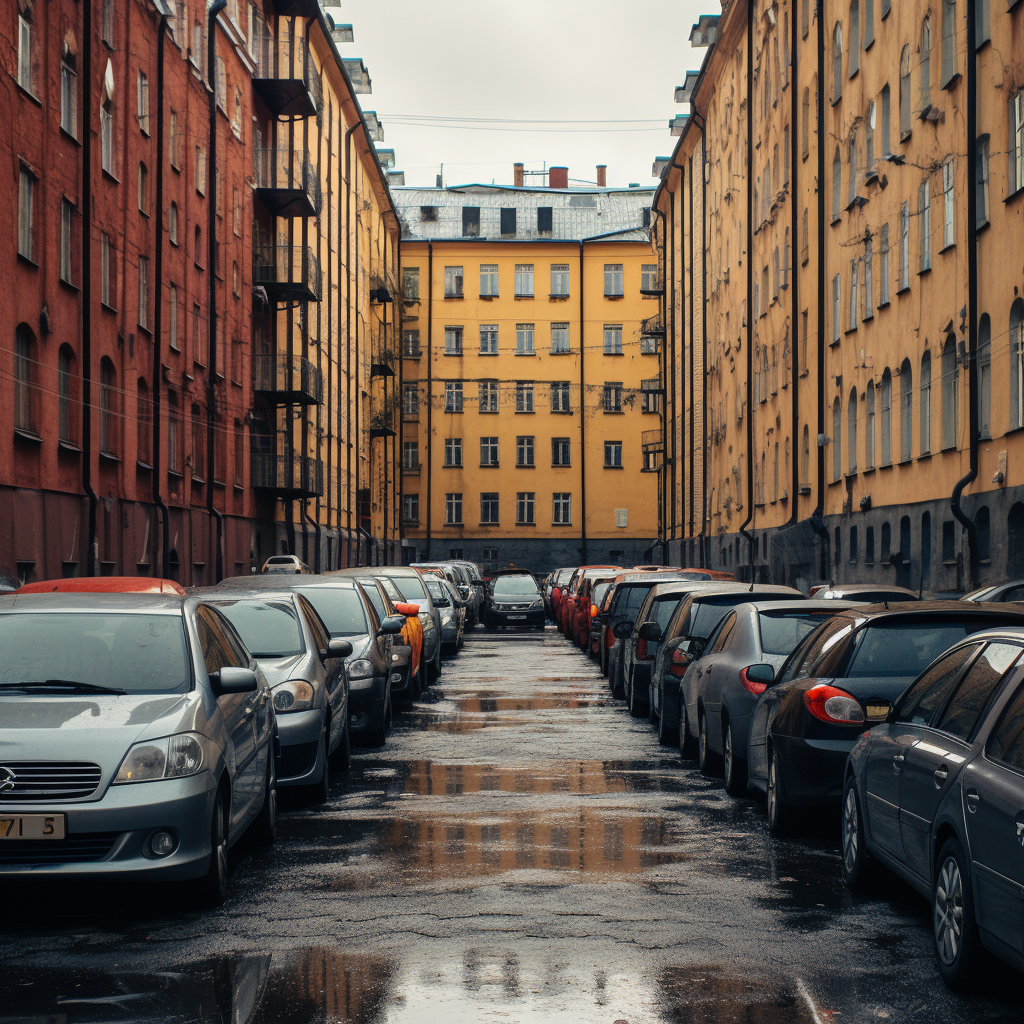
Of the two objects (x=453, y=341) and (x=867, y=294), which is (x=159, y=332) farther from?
(x=453, y=341)

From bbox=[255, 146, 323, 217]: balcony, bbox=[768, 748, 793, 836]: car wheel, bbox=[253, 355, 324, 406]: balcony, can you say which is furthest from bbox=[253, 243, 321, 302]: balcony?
bbox=[768, 748, 793, 836]: car wheel

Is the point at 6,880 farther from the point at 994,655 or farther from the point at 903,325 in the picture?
the point at 903,325

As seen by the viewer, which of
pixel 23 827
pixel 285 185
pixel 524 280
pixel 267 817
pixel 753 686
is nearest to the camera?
pixel 23 827

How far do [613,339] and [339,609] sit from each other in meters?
63.1

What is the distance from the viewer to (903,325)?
92.4 ft

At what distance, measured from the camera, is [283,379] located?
4328 cm

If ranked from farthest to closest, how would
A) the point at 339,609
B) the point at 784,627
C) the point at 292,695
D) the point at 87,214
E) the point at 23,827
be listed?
the point at 87,214 → the point at 339,609 → the point at 784,627 → the point at 292,695 → the point at 23,827

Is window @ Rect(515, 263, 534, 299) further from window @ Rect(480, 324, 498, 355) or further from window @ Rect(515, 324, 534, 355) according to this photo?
window @ Rect(480, 324, 498, 355)

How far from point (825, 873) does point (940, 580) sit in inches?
683

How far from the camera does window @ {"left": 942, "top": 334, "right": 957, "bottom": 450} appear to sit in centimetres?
2509

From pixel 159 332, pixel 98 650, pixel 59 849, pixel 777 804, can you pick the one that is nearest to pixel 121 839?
pixel 59 849

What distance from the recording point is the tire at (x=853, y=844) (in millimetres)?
7449

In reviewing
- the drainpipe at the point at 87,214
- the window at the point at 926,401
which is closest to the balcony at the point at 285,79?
the drainpipe at the point at 87,214

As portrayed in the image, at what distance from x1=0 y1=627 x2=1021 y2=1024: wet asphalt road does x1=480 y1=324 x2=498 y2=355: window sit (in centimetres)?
6685
